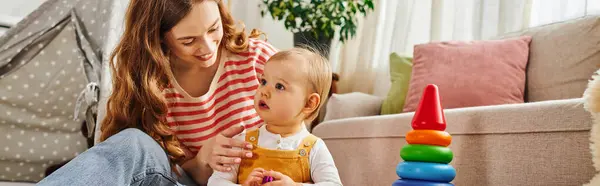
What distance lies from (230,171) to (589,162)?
2.31ft

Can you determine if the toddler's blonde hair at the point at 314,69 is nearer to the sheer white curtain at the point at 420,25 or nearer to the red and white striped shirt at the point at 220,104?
the red and white striped shirt at the point at 220,104

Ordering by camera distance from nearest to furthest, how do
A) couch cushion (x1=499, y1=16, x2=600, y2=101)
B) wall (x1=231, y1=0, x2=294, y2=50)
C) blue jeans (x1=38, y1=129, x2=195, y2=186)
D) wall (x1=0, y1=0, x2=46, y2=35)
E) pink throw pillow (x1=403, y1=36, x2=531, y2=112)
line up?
blue jeans (x1=38, y1=129, x2=195, y2=186)
couch cushion (x1=499, y1=16, x2=600, y2=101)
pink throw pillow (x1=403, y1=36, x2=531, y2=112)
wall (x1=0, y1=0, x2=46, y2=35)
wall (x1=231, y1=0, x2=294, y2=50)

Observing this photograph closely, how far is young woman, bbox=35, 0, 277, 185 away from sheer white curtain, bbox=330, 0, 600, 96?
1.33 metres

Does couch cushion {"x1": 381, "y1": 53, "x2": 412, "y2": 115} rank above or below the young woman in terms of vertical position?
below

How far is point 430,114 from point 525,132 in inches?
11.0

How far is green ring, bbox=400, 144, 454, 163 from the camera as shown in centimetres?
111

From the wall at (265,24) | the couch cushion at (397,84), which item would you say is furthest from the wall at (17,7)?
the couch cushion at (397,84)

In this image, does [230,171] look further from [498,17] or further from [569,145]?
[498,17]

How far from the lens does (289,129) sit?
1.24 m

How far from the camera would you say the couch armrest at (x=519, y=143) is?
118cm

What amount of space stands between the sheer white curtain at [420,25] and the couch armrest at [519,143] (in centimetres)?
95

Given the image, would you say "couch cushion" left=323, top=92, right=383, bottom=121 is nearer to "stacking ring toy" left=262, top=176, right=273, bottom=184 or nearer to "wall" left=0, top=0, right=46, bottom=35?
"stacking ring toy" left=262, top=176, right=273, bottom=184

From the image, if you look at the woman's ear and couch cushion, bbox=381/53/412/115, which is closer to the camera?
the woman's ear

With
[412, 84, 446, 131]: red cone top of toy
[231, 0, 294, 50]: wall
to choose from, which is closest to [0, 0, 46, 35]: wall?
[231, 0, 294, 50]: wall
